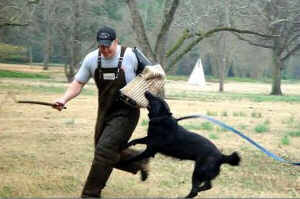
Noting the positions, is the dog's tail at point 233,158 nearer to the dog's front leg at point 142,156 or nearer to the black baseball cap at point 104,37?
the dog's front leg at point 142,156

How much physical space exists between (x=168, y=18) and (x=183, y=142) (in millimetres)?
12081

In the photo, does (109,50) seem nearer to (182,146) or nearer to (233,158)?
(182,146)

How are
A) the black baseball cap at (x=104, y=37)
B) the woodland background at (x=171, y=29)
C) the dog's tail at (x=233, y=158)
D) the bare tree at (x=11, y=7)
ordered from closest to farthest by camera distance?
the black baseball cap at (x=104, y=37), the dog's tail at (x=233, y=158), the woodland background at (x=171, y=29), the bare tree at (x=11, y=7)

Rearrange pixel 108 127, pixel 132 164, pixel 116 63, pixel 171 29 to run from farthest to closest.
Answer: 1. pixel 171 29
2. pixel 132 164
3. pixel 108 127
4. pixel 116 63

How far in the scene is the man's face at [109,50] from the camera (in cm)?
570

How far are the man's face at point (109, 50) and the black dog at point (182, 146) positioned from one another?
572 millimetres

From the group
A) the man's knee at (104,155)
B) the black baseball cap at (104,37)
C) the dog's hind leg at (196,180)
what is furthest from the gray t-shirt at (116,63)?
the dog's hind leg at (196,180)

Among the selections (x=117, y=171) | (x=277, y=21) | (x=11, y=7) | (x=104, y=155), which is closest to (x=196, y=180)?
(x=104, y=155)

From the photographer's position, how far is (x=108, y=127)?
19.7ft

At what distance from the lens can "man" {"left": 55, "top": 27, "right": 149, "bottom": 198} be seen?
5.88 metres

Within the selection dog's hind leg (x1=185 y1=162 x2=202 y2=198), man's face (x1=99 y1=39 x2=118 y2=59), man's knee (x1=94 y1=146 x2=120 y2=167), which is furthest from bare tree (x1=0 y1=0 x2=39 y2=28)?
dog's hind leg (x1=185 y1=162 x2=202 y2=198)

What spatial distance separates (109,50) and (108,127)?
33.9 inches

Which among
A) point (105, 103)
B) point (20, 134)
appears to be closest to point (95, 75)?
point (105, 103)

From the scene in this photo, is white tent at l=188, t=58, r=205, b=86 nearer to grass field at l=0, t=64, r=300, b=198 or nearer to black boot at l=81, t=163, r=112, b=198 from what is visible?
grass field at l=0, t=64, r=300, b=198
